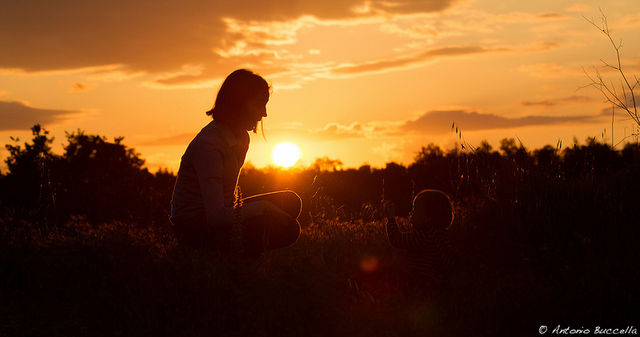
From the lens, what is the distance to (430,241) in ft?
19.8

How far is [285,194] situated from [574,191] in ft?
12.6

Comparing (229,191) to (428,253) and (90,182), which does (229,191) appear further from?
(90,182)

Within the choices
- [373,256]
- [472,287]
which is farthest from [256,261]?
[472,287]

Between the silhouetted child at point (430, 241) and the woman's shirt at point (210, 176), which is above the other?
the woman's shirt at point (210, 176)

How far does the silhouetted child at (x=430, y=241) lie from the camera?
19.8 ft

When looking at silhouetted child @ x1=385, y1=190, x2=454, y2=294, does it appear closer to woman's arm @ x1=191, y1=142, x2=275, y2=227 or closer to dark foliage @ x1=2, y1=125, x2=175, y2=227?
woman's arm @ x1=191, y1=142, x2=275, y2=227

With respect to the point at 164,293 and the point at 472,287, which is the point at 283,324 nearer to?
the point at 164,293

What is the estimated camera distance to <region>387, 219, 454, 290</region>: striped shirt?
→ 238 inches

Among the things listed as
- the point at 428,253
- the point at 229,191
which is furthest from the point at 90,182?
the point at 428,253

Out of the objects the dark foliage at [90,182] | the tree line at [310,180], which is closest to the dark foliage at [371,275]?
the tree line at [310,180]

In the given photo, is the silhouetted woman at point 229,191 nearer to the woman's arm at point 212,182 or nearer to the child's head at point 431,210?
the woman's arm at point 212,182

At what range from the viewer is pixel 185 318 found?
5379 mm

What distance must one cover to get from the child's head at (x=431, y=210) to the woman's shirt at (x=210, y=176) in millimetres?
1831

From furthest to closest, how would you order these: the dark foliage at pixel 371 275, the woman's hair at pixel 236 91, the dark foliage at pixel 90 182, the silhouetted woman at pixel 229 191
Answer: the dark foliage at pixel 90 182 → the woman's hair at pixel 236 91 → the silhouetted woman at pixel 229 191 → the dark foliage at pixel 371 275
